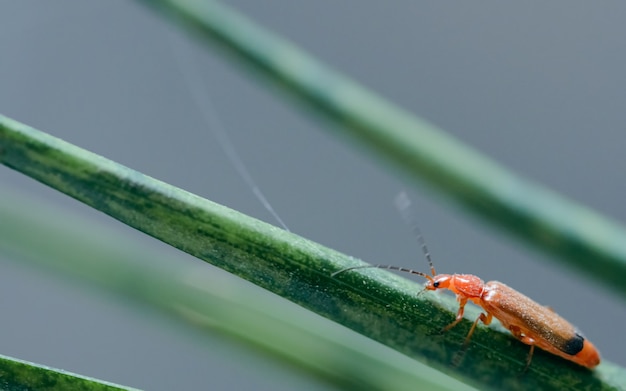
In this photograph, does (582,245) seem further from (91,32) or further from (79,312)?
(91,32)

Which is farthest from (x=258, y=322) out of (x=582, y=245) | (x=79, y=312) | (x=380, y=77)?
(x=380, y=77)

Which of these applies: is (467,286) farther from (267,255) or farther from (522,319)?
(267,255)

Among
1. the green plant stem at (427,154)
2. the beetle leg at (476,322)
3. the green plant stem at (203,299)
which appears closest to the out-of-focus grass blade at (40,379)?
the green plant stem at (203,299)

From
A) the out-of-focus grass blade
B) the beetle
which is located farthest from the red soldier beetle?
the out-of-focus grass blade

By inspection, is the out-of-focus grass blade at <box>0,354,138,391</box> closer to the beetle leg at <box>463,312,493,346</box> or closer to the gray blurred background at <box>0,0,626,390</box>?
the beetle leg at <box>463,312,493,346</box>

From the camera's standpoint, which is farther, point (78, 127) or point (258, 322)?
point (78, 127)

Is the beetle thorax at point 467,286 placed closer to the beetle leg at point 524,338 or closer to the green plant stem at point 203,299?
the beetle leg at point 524,338
